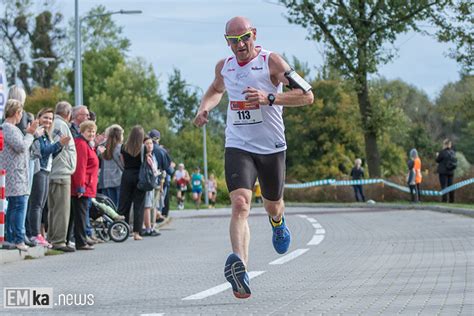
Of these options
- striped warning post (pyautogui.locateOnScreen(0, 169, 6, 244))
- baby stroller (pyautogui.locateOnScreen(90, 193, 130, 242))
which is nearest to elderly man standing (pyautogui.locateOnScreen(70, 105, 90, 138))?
baby stroller (pyautogui.locateOnScreen(90, 193, 130, 242))

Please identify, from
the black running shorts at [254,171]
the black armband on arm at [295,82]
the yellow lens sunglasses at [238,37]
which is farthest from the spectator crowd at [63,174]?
the black armband on arm at [295,82]

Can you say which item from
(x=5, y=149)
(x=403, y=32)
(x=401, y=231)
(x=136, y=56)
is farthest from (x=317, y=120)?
(x=5, y=149)

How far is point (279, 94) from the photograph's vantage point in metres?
8.54

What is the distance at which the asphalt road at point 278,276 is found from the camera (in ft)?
26.1

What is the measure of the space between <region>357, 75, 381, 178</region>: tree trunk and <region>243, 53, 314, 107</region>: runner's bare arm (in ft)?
111

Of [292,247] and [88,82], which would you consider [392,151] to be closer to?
[88,82]

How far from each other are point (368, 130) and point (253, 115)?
35.0m

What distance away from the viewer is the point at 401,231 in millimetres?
18344

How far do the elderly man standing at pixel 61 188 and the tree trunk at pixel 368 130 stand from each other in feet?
92.1

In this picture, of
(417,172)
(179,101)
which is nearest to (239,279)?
(417,172)

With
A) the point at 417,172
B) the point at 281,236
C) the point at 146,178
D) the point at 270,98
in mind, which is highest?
the point at 270,98

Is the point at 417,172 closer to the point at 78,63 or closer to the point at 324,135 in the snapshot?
the point at 78,63

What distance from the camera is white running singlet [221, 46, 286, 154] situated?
8.73 metres

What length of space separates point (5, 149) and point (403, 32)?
2977cm
